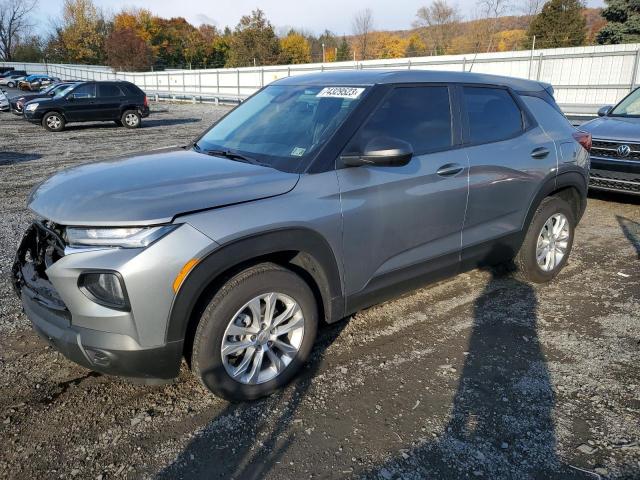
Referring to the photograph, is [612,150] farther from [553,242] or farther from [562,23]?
[562,23]

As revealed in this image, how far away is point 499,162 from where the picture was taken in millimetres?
4086

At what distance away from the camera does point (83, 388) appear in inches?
126

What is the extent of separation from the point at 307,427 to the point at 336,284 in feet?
2.81

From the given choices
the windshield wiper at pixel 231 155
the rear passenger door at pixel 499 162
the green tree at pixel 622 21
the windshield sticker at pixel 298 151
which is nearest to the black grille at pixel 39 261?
the windshield wiper at pixel 231 155

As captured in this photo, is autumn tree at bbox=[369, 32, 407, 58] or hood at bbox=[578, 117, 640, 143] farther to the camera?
autumn tree at bbox=[369, 32, 407, 58]

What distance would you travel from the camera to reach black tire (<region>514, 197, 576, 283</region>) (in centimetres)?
462

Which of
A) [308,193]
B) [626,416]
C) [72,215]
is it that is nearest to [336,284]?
[308,193]

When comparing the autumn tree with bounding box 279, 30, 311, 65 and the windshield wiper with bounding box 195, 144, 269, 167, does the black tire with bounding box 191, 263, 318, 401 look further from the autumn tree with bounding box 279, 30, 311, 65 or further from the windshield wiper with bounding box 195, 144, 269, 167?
the autumn tree with bounding box 279, 30, 311, 65

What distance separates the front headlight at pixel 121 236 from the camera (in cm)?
252

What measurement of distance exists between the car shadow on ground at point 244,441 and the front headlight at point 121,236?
3.57ft

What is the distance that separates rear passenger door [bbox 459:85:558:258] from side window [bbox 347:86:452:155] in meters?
0.23

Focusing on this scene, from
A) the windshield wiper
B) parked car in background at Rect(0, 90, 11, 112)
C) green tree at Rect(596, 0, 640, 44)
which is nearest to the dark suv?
parked car in background at Rect(0, 90, 11, 112)

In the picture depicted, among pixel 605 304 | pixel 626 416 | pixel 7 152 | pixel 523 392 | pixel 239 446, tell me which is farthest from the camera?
pixel 7 152

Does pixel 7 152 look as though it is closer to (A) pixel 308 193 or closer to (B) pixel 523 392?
(A) pixel 308 193
